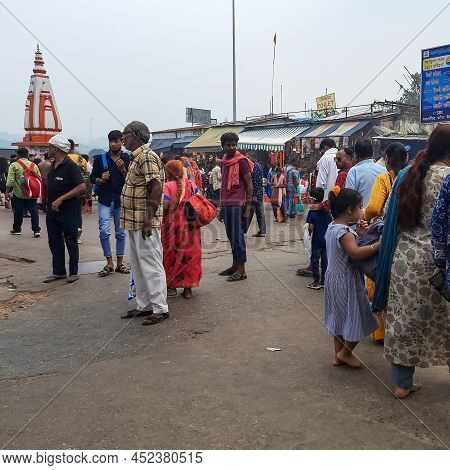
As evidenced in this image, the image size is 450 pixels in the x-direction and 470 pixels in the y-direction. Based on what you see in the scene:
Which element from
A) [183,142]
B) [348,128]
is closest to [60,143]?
[348,128]

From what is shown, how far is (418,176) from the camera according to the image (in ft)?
9.46

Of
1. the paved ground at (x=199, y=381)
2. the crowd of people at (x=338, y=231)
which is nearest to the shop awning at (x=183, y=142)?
the crowd of people at (x=338, y=231)

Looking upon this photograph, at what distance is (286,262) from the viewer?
23.8 feet

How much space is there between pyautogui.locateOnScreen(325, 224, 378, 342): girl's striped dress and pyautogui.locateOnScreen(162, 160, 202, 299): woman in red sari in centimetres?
221

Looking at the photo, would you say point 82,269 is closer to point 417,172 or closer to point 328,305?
point 328,305

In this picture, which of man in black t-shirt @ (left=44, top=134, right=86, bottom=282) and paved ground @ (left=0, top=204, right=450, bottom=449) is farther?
man in black t-shirt @ (left=44, top=134, right=86, bottom=282)

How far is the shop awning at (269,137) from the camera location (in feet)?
70.1

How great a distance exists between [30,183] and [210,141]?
1763 cm

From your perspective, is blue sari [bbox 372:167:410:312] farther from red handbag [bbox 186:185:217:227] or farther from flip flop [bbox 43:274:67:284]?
flip flop [bbox 43:274:67:284]

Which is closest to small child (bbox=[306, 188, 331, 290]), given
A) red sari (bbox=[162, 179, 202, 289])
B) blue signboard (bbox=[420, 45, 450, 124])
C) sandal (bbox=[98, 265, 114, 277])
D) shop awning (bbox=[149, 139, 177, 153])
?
red sari (bbox=[162, 179, 202, 289])

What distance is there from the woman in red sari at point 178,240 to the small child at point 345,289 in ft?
7.14

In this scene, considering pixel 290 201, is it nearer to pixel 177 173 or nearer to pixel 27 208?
pixel 27 208

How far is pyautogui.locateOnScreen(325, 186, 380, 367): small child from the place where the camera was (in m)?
3.34

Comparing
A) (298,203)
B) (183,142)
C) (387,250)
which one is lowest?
(298,203)
